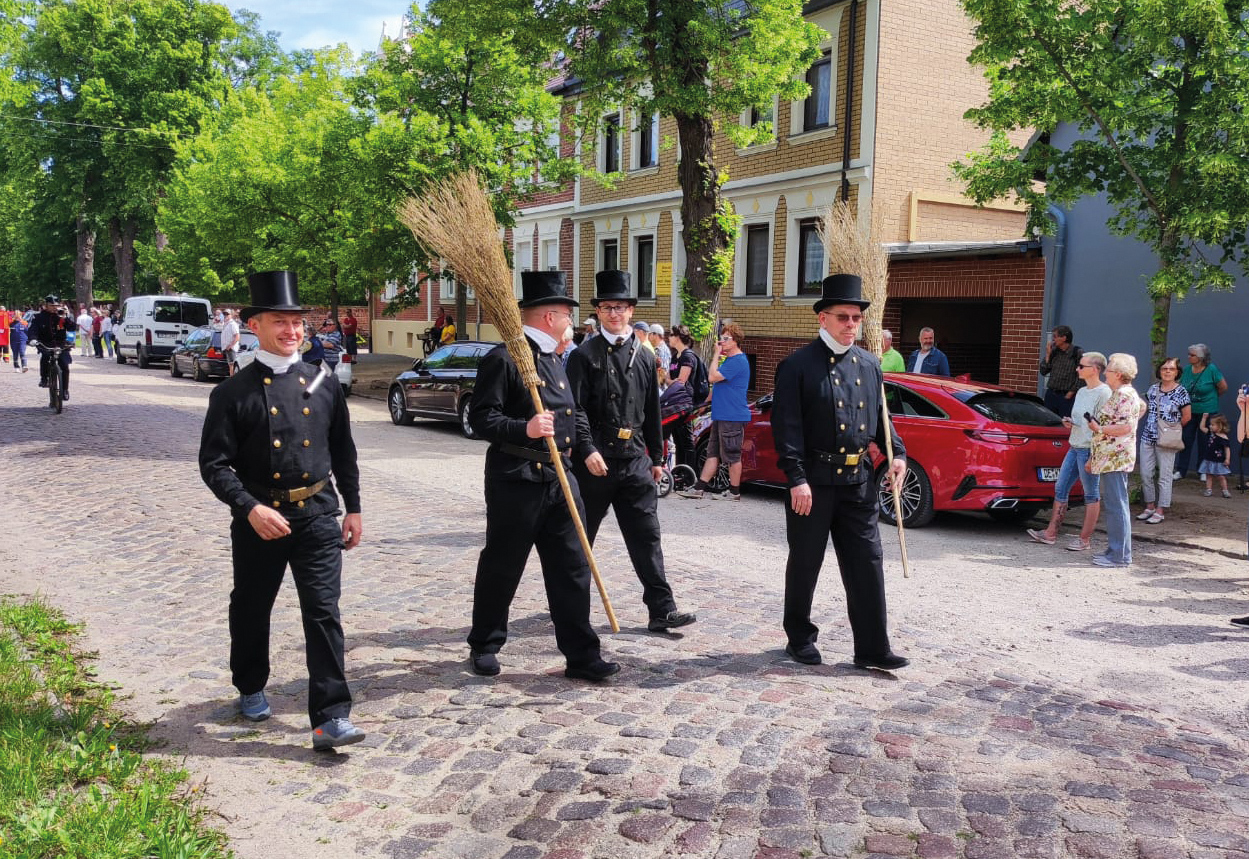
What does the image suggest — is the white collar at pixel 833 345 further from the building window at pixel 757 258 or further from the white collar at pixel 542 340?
the building window at pixel 757 258

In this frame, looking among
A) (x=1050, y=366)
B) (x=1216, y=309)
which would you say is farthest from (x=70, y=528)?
(x=1216, y=309)

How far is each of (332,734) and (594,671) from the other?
1.41 metres

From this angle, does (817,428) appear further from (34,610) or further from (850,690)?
(34,610)

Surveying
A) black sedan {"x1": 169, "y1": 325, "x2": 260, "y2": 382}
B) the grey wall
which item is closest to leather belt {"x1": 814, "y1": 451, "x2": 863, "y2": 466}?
the grey wall

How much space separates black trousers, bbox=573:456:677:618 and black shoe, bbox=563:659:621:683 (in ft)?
3.04

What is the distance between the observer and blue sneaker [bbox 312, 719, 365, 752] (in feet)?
14.7

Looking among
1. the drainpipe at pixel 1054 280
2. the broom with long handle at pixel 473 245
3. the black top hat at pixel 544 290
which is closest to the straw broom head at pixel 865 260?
the black top hat at pixel 544 290

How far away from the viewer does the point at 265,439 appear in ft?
14.7

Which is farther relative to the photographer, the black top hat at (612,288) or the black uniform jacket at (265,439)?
the black top hat at (612,288)

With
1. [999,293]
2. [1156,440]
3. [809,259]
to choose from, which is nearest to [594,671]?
[1156,440]

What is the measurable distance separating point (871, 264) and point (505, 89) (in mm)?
18724

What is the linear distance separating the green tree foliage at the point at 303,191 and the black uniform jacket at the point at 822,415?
1343 cm

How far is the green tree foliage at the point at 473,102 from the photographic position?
76.1 ft

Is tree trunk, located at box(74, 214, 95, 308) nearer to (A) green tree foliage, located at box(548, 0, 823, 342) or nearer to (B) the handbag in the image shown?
(A) green tree foliage, located at box(548, 0, 823, 342)
